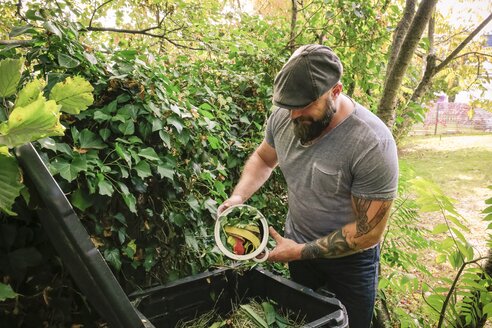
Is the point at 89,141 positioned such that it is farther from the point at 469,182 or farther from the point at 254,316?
the point at 469,182

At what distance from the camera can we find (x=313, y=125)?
181 cm

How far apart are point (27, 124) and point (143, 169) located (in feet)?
2.96

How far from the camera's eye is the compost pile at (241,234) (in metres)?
1.56

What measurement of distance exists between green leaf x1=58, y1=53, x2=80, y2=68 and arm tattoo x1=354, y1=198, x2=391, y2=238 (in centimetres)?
139

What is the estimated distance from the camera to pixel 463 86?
454 centimetres

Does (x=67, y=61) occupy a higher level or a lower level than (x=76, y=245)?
higher

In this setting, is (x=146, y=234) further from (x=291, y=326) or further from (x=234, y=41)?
(x=234, y=41)

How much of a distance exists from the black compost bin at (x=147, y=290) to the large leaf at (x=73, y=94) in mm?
126

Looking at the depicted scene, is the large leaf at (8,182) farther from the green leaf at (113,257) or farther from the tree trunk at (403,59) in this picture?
the tree trunk at (403,59)

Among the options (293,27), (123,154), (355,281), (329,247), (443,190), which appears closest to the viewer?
(123,154)

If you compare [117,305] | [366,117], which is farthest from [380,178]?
[117,305]

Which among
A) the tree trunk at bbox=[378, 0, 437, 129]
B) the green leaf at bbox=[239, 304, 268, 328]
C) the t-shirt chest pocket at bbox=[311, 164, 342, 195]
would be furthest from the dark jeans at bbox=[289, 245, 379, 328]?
the tree trunk at bbox=[378, 0, 437, 129]

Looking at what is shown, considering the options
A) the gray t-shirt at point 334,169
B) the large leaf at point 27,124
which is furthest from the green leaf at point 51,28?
the gray t-shirt at point 334,169

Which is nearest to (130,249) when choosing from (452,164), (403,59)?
(403,59)
